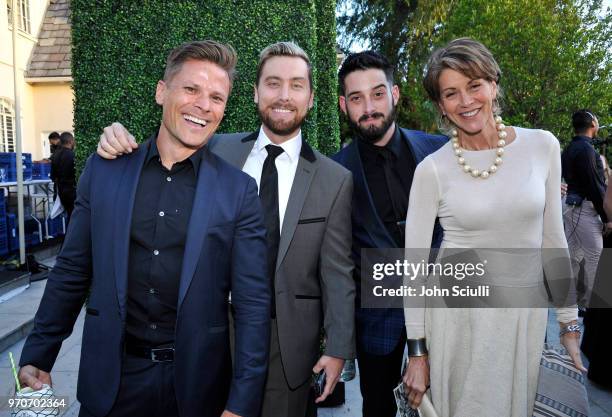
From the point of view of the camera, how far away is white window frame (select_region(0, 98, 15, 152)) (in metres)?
15.7

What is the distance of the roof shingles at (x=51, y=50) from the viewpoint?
1669 cm

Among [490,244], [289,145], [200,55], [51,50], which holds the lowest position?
[490,244]

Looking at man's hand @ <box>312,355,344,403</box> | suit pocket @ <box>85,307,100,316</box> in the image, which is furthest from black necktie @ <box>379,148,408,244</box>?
suit pocket @ <box>85,307,100,316</box>

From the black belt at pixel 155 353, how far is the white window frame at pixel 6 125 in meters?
17.0

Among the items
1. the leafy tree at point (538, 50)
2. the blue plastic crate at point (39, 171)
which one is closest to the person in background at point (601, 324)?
the blue plastic crate at point (39, 171)

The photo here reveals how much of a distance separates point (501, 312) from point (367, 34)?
1928 cm

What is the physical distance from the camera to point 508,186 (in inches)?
84.3

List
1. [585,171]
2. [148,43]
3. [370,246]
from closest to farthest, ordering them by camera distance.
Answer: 1. [370,246]
2. [148,43]
3. [585,171]

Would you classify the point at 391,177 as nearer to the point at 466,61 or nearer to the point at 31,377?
the point at 466,61

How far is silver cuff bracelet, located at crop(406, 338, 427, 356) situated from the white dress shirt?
0.93 m

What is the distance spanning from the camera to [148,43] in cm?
376

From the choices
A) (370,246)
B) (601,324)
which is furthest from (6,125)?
(601,324)

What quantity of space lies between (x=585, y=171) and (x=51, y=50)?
17837mm

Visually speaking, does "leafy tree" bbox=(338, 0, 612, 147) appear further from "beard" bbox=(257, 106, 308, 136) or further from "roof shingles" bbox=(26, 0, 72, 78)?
"beard" bbox=(257, 106, 308, 136)
